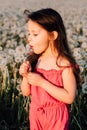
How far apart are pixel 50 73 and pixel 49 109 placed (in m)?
0.23

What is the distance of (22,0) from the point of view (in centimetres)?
2341

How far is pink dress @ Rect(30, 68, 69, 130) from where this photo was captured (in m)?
3.55

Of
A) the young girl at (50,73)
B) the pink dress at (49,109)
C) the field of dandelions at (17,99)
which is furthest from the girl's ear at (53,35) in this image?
the field of dandelions at (17,99)

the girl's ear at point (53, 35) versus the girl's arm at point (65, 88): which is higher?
the girl's ear at point (53, 35)

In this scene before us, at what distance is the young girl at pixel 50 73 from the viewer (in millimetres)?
3510

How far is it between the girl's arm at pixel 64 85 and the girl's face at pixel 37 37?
0.56 feet

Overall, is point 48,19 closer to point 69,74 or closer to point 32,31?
→ point 32,31

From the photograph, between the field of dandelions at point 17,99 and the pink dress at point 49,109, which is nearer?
the pink dress at point 49,109

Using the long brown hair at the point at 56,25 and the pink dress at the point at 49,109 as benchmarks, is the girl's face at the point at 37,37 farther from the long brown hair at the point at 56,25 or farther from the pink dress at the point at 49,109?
the pink dress at the point at 49,109

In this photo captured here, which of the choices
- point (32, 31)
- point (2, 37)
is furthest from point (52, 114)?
point (2, 37)

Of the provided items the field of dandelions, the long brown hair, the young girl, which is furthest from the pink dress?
the field of dandelions

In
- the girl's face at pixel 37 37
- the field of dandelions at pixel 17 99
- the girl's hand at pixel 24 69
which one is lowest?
the field of dandelions at pixel 17 99

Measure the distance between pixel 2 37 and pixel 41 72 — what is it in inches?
176

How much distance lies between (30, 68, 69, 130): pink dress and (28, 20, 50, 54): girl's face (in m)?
0.15
